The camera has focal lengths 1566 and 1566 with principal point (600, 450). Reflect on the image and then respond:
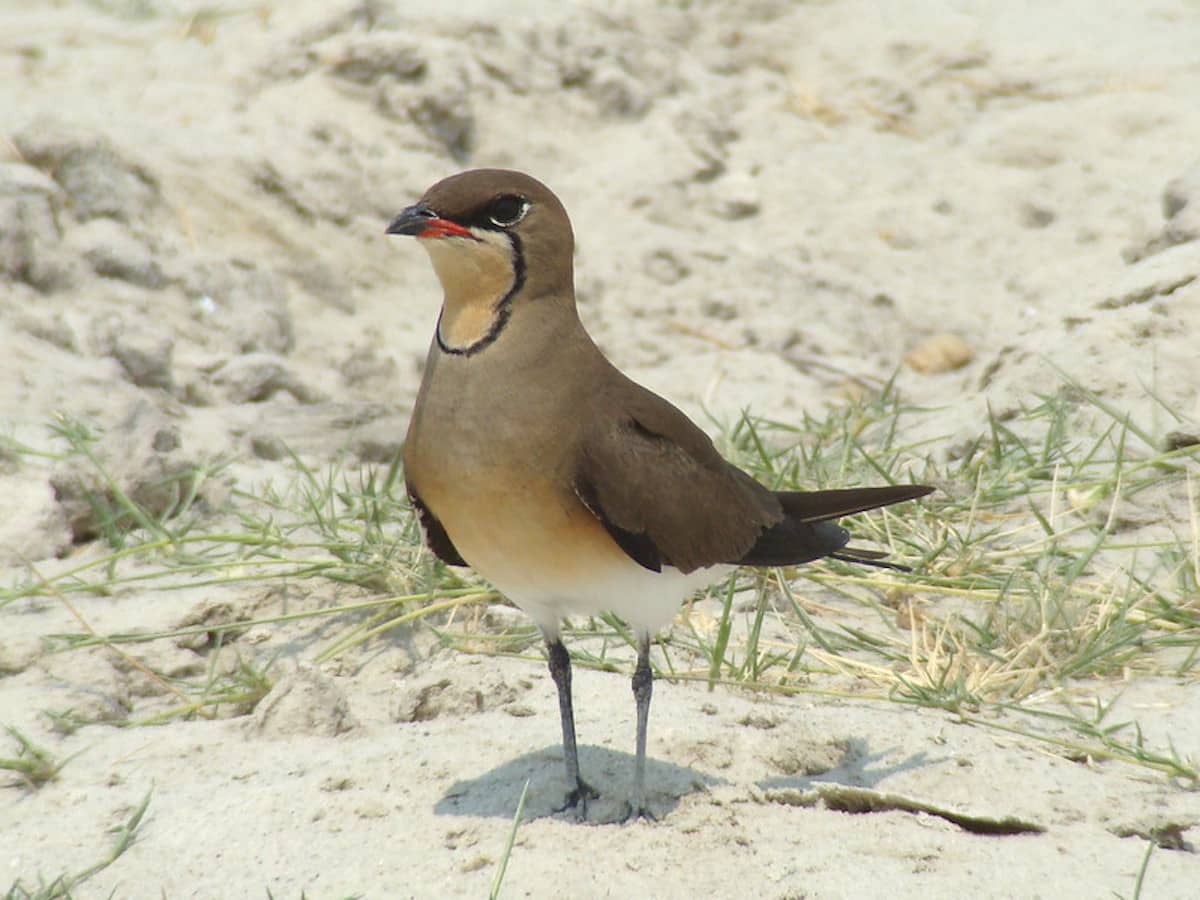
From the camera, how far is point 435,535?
3334 millimetres

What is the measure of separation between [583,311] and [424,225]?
3.34 m

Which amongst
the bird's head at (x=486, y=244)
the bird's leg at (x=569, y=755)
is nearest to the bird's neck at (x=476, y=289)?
the bird's head at (x=486, y=244)

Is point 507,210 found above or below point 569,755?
above

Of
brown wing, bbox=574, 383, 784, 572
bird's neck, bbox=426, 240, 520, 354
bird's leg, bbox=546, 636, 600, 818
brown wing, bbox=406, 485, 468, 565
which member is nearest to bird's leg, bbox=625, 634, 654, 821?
bird's leg, bbox=546, 636, 600, 818

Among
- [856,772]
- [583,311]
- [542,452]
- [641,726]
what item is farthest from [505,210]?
[583,311]

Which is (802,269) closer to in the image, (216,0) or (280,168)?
(280,168)

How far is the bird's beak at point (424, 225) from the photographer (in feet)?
9.95

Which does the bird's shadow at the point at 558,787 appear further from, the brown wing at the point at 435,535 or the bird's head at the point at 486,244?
the bird's head at the point at 486,244

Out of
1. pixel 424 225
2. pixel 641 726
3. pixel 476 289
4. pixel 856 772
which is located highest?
pixel 424 225

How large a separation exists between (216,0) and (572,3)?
66.1 inches

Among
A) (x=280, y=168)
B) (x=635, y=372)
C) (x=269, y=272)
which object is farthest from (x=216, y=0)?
Result: (x=635, y=372)

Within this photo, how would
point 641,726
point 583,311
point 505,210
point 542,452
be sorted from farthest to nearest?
point 583,311
point 641,726
point 505,210
point 542,452

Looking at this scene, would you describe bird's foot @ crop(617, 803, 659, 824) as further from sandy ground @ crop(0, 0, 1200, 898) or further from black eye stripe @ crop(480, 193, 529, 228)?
black eye stripe @ crop(480, 193, 529, 228)

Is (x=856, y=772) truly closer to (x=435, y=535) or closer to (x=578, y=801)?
(x=578, y=801)
